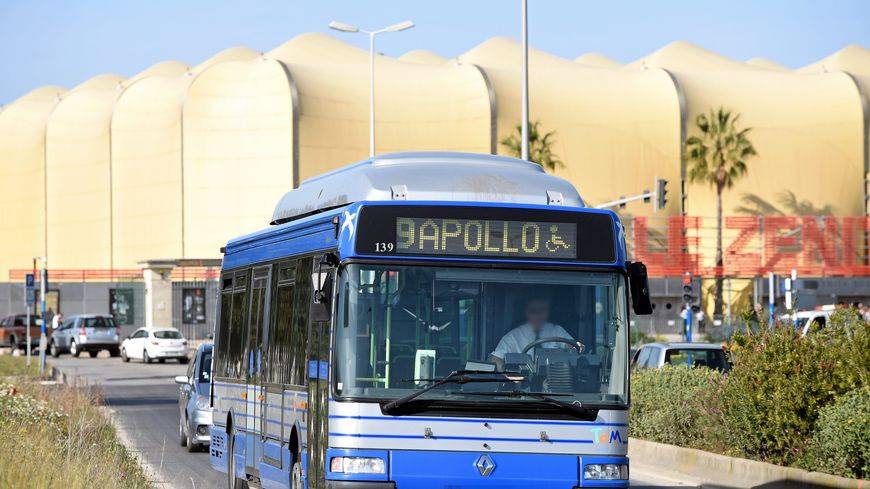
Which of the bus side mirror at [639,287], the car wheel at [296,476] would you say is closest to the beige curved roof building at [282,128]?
the car wheel at [296,476]

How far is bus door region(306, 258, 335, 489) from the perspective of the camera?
398 inches

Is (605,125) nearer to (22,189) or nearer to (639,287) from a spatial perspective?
(22,189)

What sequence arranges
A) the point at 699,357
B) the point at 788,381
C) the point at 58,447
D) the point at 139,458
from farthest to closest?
the point at 699,357 < the point at 139,458 < the point at 788,381 < the point at 58,447

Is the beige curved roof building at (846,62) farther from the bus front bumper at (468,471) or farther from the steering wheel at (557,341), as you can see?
the bus front bumper at (468,471)

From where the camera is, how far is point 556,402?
9.90 metres

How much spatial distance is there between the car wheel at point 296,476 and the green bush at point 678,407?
733 cm

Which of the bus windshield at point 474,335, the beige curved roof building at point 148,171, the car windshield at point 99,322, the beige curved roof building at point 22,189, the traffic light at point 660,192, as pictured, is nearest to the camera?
the bus windshield at point 474,335

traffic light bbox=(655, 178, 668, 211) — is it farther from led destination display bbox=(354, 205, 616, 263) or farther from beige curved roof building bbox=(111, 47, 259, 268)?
beige curved roof building bbox=(111, 47, 259, 268)

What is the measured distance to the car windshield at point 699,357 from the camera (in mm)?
25672

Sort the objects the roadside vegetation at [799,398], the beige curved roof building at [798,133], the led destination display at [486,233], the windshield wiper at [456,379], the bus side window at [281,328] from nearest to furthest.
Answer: the windshield wiper at [456,379] → the led destination display at [486,233] → the bus side window at [281,328] → the roadside vegetation at [799,398] → the beige curved roof building at [798,133]

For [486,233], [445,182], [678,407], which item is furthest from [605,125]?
[486,233]

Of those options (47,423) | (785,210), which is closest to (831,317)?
(47,423)

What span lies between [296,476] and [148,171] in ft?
315

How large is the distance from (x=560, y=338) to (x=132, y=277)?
84233mm
